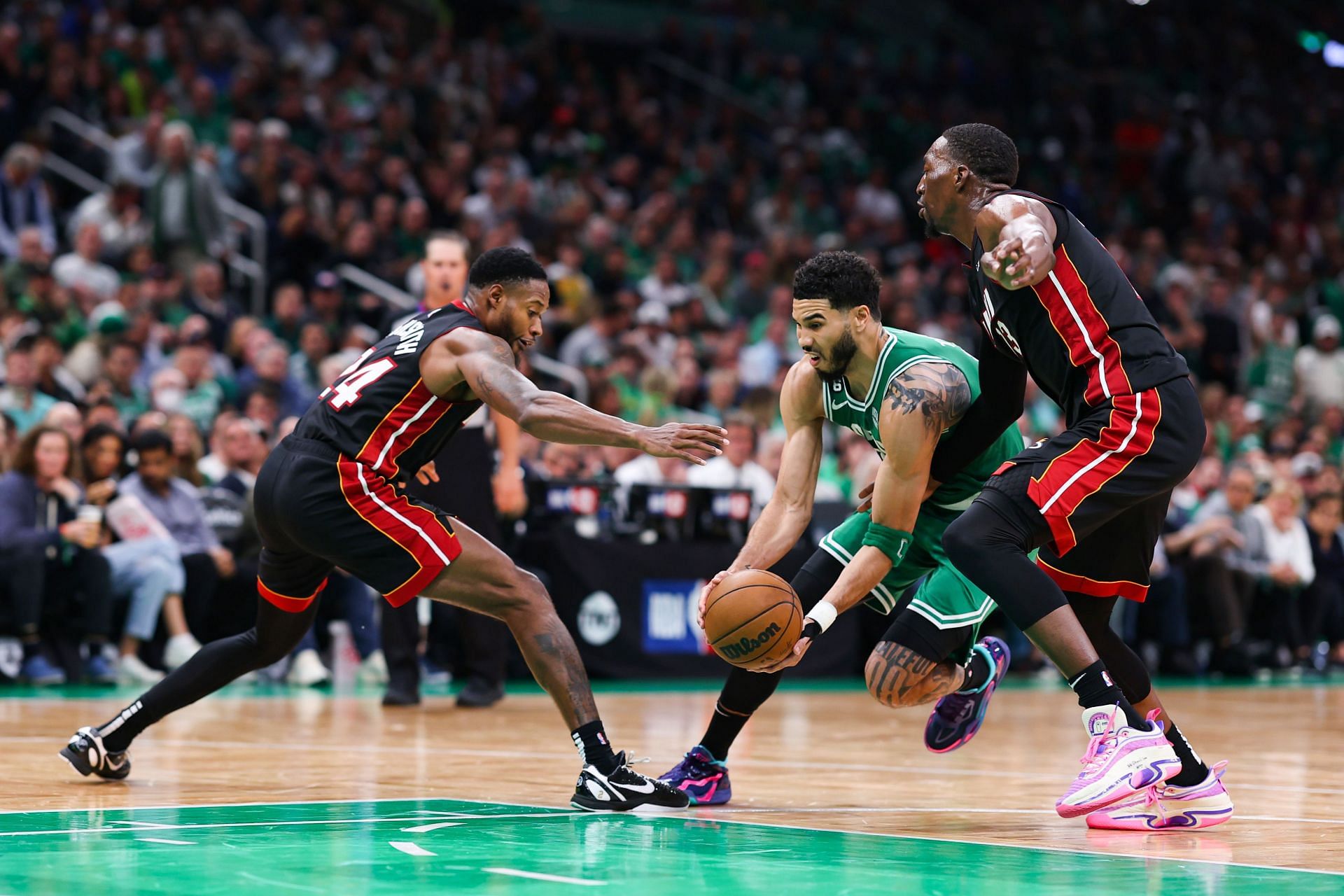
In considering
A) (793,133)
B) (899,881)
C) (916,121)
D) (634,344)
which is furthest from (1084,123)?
(899,881)

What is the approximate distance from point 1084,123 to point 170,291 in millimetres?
15232

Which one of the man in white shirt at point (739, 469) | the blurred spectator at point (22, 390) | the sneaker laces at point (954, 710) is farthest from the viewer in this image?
the man in white shirt at point (739, 469)

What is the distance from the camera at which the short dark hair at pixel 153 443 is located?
11.2 m

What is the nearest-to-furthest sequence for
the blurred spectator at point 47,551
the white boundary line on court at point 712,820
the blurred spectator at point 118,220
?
the white boundary line on court at point 712,820
the blurred spectator at point 47,551
the blurred spectator at point 118,220

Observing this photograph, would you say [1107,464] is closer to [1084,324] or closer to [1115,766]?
[1084,324]

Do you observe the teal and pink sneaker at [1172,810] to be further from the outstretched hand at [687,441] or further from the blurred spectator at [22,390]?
the blurred spectator at [22,390]

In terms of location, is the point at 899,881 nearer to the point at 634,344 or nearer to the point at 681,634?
the point at 681,634

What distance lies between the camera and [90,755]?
6199mm

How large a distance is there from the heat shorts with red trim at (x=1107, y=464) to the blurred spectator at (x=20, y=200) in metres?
10.7

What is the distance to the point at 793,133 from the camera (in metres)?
22.6

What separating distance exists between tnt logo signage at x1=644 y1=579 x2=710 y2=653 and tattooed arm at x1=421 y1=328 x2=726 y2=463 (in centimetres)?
711

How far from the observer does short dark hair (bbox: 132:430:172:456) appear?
11.2 m

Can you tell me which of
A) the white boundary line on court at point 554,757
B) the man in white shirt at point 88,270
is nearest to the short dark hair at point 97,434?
the man in white shirt at point 88,270

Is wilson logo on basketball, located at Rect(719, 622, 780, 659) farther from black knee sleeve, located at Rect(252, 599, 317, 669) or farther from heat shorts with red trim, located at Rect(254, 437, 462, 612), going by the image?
black knee sleeve, located at Rect(252, 599, 317, 669)
